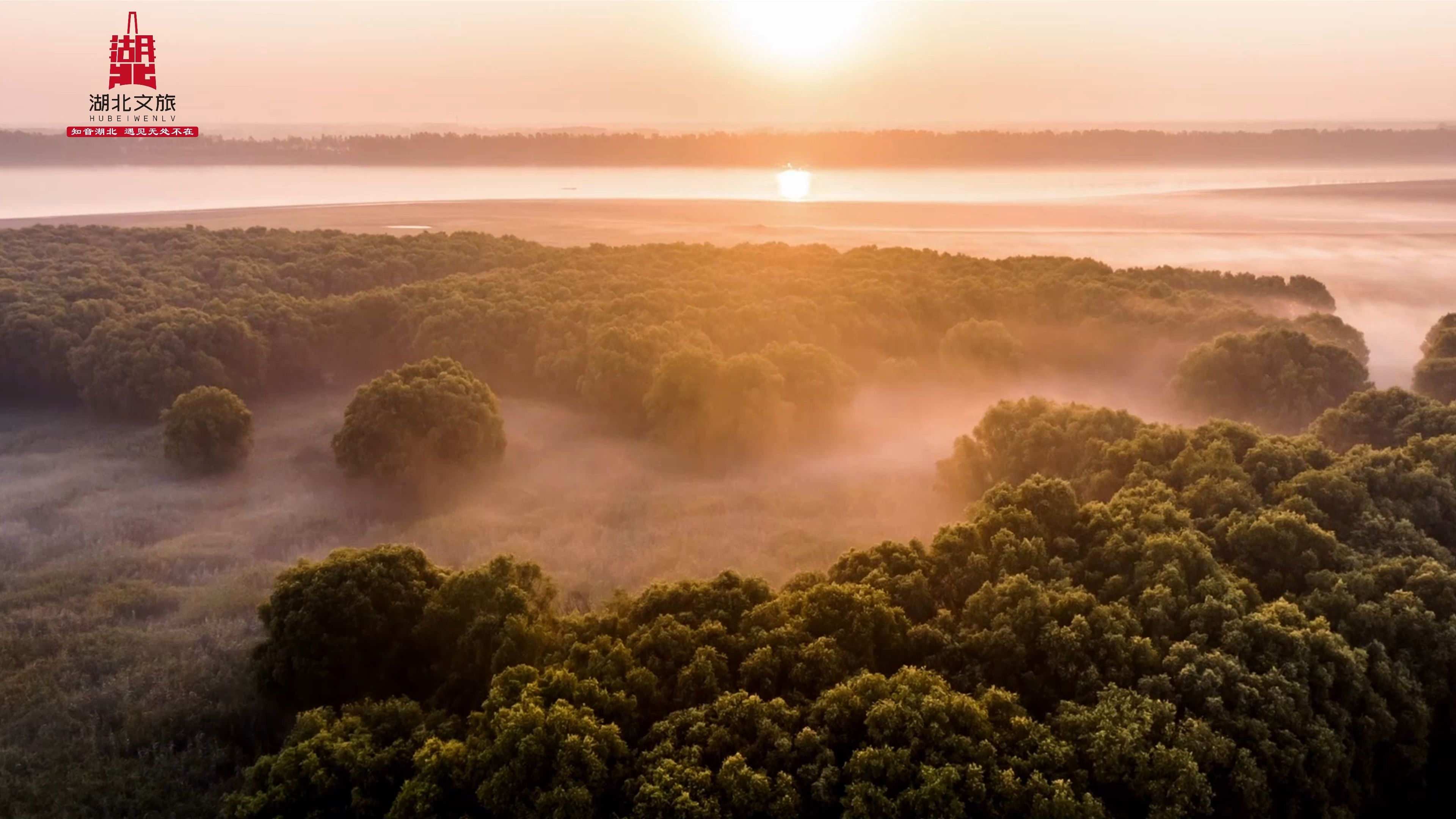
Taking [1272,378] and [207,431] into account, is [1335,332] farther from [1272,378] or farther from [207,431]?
[207,431]

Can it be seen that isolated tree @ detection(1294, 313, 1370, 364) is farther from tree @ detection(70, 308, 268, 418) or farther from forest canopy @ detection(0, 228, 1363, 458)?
tree @ detection(70, 308, 268, 418)

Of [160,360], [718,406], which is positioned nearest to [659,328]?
[718,406]

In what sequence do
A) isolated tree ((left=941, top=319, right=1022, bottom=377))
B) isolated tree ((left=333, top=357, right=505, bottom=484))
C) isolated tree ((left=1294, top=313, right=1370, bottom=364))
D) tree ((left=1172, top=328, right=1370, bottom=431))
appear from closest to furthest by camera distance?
isolated tree ((left=333, top=357, right=505, bottom=484)) → tree ((left=1172, top=328, right=1370, bottom=431)) → isolated tree ((left=941, top=319, right=1022, bottom=377)) → isolated tree ((left=1294, top=313, right=1370, bottom=364))

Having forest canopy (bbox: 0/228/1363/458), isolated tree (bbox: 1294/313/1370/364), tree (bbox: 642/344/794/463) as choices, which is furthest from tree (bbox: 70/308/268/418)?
isolated tree (bbox: 1294/313/1370/364)

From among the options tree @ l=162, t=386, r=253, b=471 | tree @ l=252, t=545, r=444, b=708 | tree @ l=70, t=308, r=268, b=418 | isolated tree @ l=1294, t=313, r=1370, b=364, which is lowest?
tree @ l=252, t=545, r=444, b=708

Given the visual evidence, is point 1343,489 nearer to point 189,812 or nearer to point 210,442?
point 189,812

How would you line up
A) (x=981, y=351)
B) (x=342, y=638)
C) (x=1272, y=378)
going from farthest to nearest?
(x=981, y=351)
(x=1272, y=378)
(x=342, y=638)
